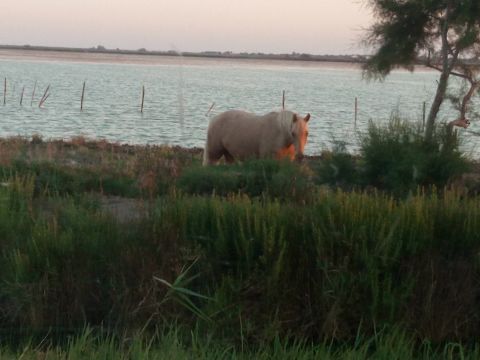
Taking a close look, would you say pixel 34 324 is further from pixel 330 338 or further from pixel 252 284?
pixel 330 338

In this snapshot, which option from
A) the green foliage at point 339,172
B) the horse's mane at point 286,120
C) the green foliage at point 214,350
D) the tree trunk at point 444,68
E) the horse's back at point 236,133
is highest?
the tree trunk at point 444,68

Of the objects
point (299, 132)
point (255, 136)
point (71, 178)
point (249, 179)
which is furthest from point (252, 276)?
point (255, 136)

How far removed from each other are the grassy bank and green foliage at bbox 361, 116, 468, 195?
425 cm

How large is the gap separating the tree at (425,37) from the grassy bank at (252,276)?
46.0 ft

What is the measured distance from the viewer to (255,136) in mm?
16500

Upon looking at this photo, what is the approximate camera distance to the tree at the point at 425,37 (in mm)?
22484

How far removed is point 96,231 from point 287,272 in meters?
2.17

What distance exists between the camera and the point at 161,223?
8.97 metres

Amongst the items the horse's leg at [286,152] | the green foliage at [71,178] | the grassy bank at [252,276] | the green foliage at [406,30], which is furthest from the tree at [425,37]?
the grassy bank at [252,276]

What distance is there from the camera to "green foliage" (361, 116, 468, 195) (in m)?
13.8

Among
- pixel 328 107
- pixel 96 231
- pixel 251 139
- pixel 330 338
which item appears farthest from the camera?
pixel 328 107

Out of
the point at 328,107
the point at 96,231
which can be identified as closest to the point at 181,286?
the point at 96,231

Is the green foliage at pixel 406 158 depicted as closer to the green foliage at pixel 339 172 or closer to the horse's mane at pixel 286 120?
the green foliage at pixel 339 172

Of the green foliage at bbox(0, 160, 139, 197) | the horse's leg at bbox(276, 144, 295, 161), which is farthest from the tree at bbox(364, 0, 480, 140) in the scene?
the green foliage at bbox(0, 160, 139, 197)
